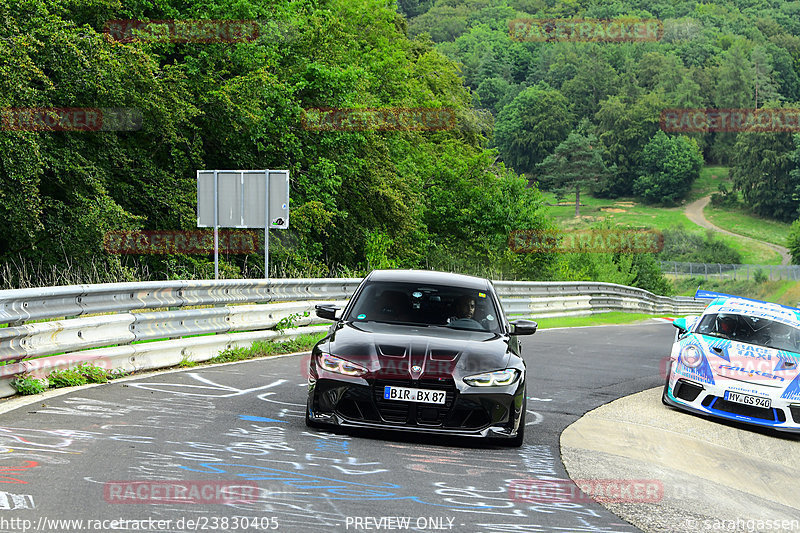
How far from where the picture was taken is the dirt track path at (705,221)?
133250 mm

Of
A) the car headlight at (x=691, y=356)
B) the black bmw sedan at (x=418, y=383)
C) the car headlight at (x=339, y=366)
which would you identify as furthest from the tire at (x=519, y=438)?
the car headlight at (x=691, y=356)

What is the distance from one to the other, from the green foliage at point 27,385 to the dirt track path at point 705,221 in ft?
424

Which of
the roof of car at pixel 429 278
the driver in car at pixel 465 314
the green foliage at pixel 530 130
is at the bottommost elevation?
the driver in car at pixel 465 314

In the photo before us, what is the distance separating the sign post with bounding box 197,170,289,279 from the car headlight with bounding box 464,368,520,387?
11980 millimetres

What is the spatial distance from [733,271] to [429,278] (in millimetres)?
90495

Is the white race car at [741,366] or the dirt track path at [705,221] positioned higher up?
the white race car at [741,366]

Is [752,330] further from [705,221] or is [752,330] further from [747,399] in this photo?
[705,221]

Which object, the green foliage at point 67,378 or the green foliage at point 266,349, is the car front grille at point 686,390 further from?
the green foliage at point 67,378

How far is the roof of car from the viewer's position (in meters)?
9.37

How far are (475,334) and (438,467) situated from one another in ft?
6.74

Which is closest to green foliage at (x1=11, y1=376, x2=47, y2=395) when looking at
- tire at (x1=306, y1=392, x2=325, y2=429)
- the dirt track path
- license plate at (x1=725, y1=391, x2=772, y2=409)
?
tire at (x1=306, y1=392, x2=325, y2=429)

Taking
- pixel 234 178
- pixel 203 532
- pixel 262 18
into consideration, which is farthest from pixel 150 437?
pixel 262 18

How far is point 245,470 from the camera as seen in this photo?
6285 mm

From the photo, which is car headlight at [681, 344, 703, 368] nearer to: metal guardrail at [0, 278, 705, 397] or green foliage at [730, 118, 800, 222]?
metal guardrail at [0, 278, 705, 397]
